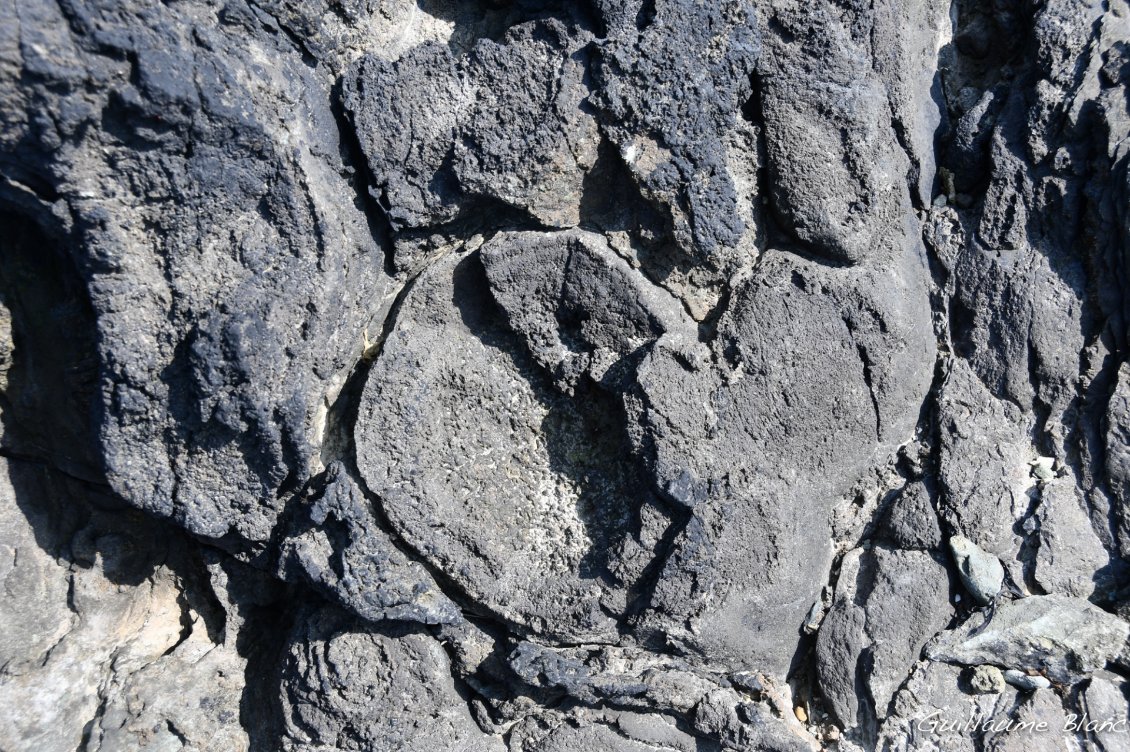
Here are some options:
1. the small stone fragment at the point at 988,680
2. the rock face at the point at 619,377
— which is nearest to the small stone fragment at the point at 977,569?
the rock face at the point at 619,377

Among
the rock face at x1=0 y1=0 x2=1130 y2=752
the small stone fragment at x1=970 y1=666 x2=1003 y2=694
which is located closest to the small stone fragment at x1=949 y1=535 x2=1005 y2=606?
the rock face at x1=0 y1=0 x2=1130 y2=752

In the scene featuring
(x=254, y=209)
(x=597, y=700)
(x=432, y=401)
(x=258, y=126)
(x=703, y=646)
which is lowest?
(x=597, y=700)

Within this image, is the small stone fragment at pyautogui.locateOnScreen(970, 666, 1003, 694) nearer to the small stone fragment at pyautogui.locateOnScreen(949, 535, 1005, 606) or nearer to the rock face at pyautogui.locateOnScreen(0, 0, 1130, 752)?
the rock face at pyautogui.locateOnScreen(0, 0, 1130, 752)

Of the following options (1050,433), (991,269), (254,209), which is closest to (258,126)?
(254,209)

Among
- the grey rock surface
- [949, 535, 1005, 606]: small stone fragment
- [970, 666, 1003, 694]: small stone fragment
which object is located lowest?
[970, 666, 1003, 694]: small stone fragment

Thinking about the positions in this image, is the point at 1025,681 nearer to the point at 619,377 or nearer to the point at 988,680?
the point at 988,680

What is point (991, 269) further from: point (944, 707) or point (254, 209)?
point (254, 209)

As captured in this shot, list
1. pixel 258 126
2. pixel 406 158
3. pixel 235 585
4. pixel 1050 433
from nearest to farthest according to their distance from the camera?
pixel 258 126 < pixel 406 158 < pixel 1050 433 < pixel 235 585

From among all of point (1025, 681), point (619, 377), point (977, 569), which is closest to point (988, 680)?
point (1025, 681)

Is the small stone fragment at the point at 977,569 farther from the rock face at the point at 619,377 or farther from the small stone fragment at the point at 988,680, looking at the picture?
the small stone fragment at the point at 988,680
